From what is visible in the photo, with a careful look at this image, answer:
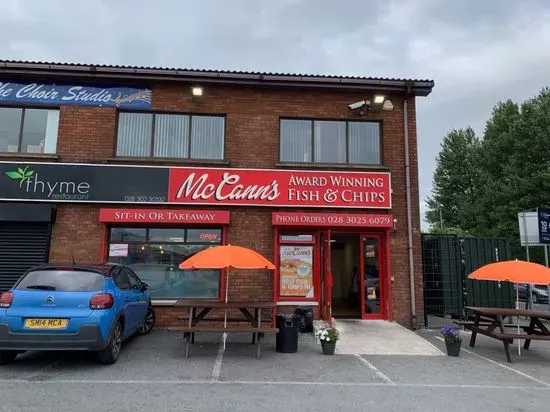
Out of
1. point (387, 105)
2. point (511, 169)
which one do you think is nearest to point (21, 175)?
point (387, 105)

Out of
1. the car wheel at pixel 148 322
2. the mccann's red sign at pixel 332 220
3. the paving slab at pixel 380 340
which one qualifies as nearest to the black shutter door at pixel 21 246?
the car wheel at pixel 148 322

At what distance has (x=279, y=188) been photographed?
11375mm

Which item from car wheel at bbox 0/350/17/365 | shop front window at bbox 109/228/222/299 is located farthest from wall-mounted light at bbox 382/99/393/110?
car wheel at bbox 0/350/17/365

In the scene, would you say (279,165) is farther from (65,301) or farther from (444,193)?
(444,193)

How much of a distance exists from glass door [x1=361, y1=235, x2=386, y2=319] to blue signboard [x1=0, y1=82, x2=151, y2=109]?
7.14 m

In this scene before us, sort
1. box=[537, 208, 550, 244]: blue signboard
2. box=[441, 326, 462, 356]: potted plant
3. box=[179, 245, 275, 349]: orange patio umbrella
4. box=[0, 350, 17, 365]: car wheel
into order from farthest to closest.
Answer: box=[537, 208, 550, 244]: blue signboard → box=[441, 326, 462, 356]: potted plant → box=[179, 245, 275, 349]: orange patio umbrella → box=[0, 350, 17, 365]: car wheel

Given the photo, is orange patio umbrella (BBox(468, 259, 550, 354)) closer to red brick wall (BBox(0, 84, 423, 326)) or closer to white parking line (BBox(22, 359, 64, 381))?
red brick wall (BBox(0, 84, 423, 326))

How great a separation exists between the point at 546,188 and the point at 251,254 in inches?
1082

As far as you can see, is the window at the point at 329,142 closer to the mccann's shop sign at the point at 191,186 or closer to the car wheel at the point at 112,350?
the mccann's shop sign at the point at 191,186

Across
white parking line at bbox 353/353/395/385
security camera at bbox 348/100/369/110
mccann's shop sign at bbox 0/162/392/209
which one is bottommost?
white parking line at bbox 353/353/395/385

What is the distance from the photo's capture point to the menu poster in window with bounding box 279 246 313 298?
37.2 feet

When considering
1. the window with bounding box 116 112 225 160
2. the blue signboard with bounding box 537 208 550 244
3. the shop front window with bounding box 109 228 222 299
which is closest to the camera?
the shop front window with bounding box 109 228 222 299

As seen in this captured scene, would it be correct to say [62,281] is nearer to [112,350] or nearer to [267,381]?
[112,350]

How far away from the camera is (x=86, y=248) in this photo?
10953 millimetres
